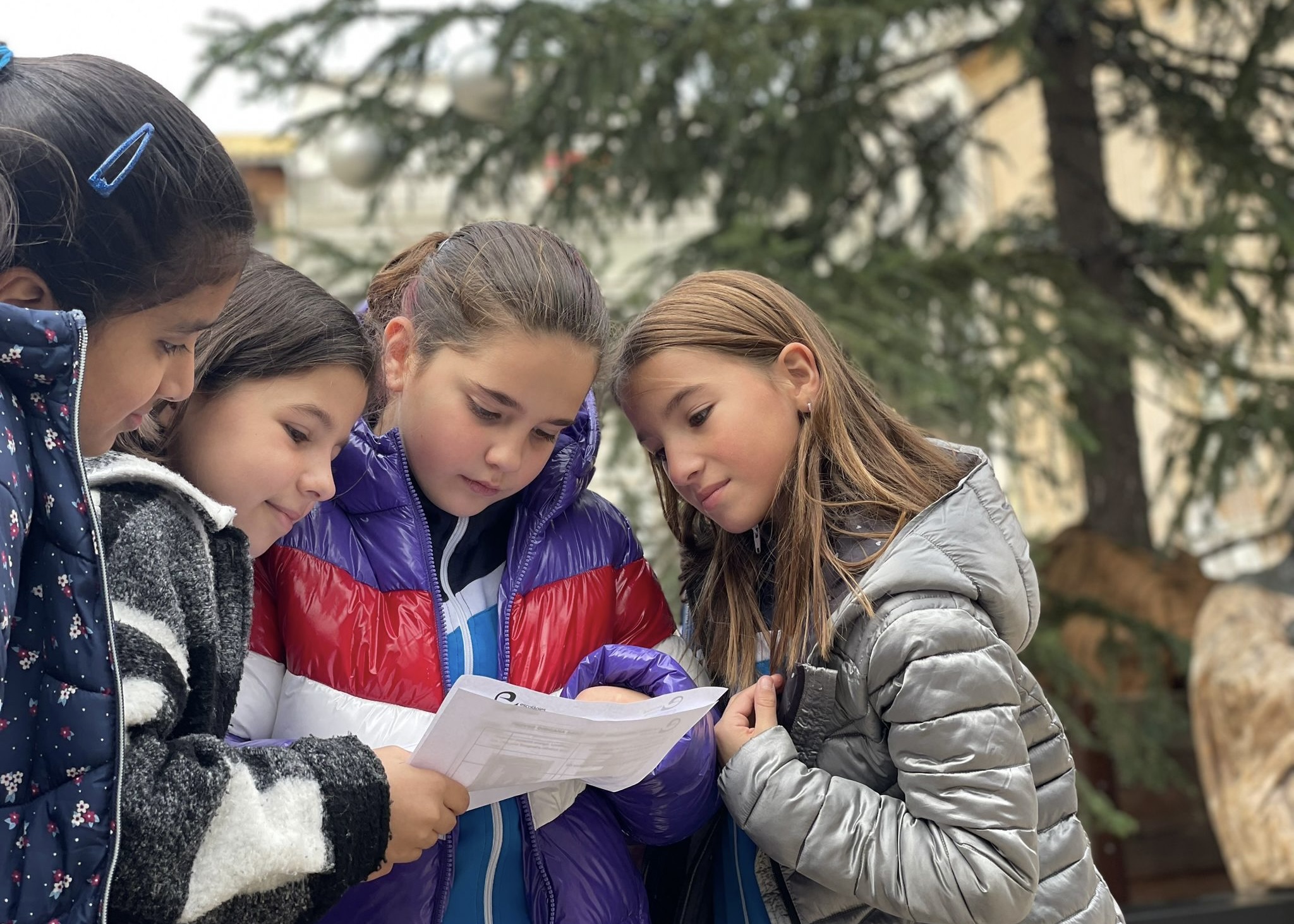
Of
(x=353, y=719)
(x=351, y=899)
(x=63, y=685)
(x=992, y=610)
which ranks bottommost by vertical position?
(x=351, y=899)

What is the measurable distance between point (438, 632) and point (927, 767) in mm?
622

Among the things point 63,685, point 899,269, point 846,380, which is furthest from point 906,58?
point 63,685

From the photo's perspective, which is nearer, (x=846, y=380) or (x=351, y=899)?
(x=351, y=899)

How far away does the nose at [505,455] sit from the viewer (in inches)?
66.1

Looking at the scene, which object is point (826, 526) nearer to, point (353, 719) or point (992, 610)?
point (992, 610)

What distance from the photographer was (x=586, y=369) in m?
1.75

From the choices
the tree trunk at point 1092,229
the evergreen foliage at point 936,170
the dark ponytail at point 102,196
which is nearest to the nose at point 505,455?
the dark ponytail at point 102,196

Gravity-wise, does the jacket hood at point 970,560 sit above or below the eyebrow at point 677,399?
below

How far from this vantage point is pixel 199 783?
120 cm

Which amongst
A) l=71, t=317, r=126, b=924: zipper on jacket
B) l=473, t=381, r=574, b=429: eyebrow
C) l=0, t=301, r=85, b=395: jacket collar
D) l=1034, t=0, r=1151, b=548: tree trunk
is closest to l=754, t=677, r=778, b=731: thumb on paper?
l=473, t=381, r=574, b=429: eyebrow

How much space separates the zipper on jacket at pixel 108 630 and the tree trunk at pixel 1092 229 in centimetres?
475

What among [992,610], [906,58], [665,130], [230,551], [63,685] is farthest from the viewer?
[906,58]

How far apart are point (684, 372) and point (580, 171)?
353 centimetres

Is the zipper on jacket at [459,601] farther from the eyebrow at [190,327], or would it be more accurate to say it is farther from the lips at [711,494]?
the eyebrow at [190,327]
